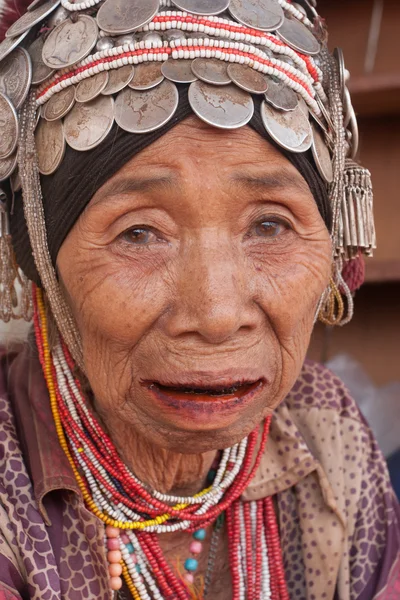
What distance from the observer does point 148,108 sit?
146cm

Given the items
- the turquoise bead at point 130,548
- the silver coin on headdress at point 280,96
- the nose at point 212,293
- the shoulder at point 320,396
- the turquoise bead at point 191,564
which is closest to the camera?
the nose at point 212,293

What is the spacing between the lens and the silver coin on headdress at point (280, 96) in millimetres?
1521

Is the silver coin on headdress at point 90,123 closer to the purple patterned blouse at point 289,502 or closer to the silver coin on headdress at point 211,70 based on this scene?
the silver coin on headdress at point 211,70

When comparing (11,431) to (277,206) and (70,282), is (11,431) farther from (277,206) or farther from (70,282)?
(277,206)

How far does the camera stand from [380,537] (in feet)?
6.44

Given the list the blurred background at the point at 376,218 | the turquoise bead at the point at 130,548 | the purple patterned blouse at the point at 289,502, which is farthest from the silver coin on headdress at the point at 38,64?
the blurred background at the point at 376,218

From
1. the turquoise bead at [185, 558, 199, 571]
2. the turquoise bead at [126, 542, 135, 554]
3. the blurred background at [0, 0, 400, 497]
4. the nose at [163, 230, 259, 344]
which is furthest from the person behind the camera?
the blurred background at [0, 0, 400, 497]

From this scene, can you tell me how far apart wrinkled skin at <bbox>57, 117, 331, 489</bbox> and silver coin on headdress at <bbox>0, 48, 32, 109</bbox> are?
30cm

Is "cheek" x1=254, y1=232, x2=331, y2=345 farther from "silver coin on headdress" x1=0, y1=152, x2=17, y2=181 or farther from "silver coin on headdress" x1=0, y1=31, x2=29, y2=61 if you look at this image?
"silver coin on headdress" x1=0, y1=31, x2=29, y2=61

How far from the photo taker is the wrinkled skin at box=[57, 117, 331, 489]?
4.78 ft

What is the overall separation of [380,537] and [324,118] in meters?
1.08

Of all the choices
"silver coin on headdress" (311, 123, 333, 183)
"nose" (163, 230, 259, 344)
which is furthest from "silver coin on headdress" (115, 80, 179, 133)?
"silver coin on headdress" (311, 123, 333, 183)

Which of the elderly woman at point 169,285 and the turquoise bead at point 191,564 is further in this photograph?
the turquoise bead at point 191,564

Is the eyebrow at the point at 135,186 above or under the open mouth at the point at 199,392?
above
